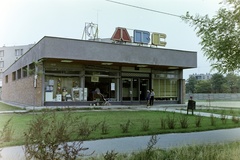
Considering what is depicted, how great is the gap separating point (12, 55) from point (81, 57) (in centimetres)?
8143

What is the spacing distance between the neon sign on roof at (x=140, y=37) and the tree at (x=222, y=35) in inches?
691

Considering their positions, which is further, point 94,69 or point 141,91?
point 141,91

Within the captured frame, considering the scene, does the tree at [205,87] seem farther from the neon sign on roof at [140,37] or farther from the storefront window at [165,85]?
the neon sign on roof at [140,37]

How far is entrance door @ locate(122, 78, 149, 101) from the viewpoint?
27062 mm

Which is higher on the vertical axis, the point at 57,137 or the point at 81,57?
the point at 81,57

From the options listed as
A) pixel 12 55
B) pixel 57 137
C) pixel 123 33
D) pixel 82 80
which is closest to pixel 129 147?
pixel 57 137

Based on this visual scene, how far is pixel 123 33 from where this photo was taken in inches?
1013

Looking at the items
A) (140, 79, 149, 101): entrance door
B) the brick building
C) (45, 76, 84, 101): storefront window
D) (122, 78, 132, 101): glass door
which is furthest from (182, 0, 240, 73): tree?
(140, 79, 149, 101): entrance door

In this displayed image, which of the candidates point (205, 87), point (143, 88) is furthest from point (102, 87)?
point (205, 87)

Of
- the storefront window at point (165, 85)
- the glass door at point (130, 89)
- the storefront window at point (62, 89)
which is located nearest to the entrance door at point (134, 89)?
the glass door at point (130, 89)

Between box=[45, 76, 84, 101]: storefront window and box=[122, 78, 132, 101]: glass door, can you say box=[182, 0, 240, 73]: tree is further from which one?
box=[122, 78, 132, 101]: glass door

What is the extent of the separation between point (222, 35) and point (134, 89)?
67.7 ft

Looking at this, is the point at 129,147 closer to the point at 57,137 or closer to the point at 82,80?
the point at 57,137

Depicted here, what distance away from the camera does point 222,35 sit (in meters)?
7.32
